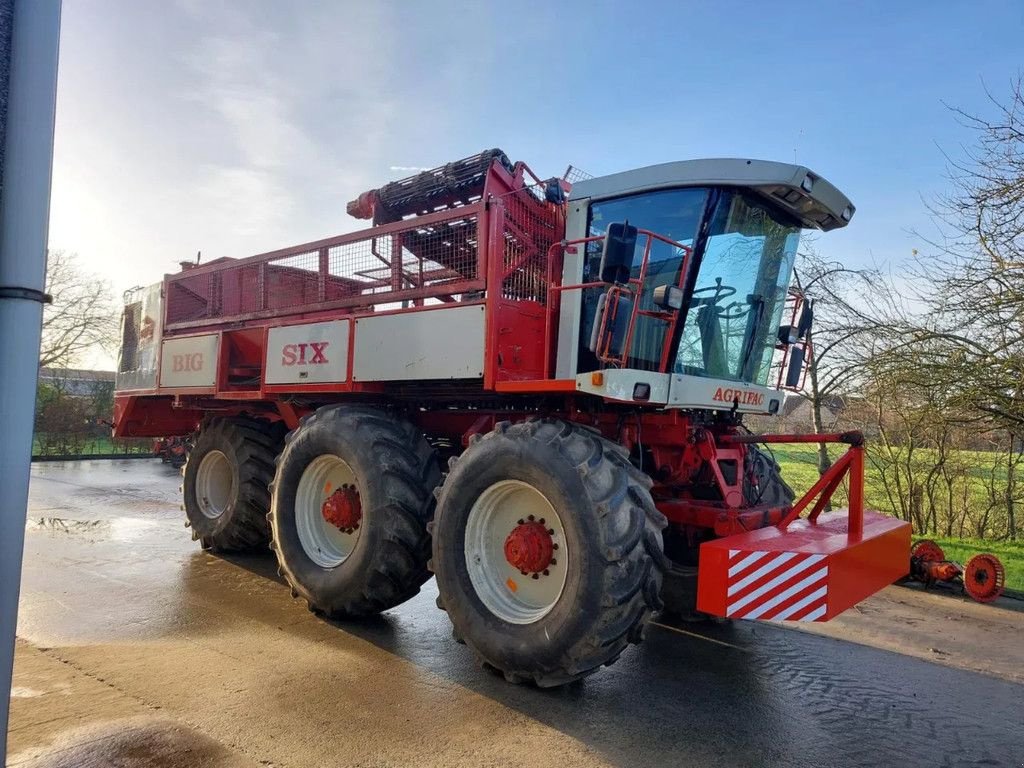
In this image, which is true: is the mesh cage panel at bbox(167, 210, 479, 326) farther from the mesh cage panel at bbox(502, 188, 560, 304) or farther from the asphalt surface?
the asphalt surface

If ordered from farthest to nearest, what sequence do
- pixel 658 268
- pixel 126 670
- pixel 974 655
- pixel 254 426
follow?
pixel 254 426
pixel 974 655
pixel 658 268
pixel 126 670

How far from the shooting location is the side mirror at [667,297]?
163 inches

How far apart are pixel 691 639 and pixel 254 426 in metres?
4.82

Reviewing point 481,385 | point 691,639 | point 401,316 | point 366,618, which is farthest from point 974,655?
point 401,316

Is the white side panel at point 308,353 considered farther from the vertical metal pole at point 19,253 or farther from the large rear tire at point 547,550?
the vertical metal pole at point 19,253

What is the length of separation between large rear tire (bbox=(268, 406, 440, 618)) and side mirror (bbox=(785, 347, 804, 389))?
114 inches

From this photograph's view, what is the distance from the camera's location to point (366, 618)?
5.36 meters

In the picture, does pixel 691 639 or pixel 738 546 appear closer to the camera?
pixel 738 546

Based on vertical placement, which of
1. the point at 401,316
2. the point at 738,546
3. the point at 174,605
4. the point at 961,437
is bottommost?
the point at 174,605

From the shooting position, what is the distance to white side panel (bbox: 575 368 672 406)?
157 inches

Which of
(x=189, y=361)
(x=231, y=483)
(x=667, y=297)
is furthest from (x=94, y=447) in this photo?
(x=667, y=297)

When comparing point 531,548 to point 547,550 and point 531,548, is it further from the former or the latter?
point 547,550

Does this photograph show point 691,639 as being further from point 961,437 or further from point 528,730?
point 961,437

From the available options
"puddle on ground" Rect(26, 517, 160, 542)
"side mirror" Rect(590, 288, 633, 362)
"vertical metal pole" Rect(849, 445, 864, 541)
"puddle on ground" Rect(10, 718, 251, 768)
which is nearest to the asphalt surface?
"puddle on ground" Rect(10, 718, 251, 768)
